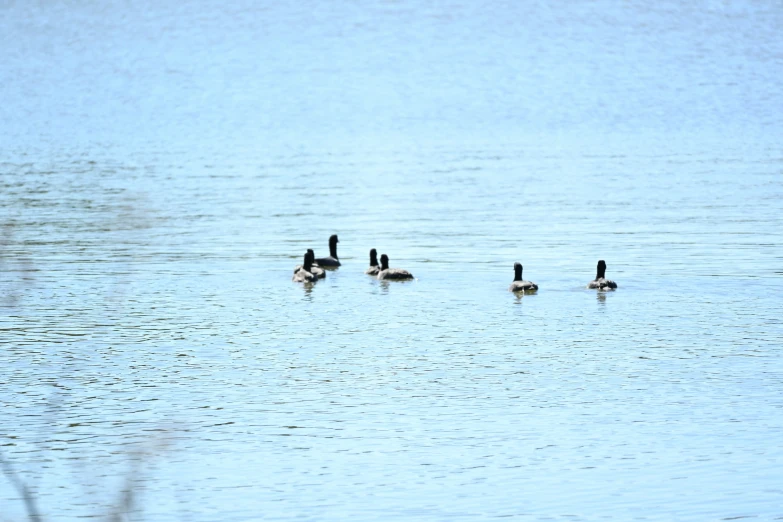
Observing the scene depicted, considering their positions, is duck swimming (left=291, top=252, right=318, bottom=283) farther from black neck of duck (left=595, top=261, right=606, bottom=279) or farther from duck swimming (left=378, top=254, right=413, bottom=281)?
black neck of duck (left=595, top=261, right=606, bottom=279)

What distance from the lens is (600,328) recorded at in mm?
28375

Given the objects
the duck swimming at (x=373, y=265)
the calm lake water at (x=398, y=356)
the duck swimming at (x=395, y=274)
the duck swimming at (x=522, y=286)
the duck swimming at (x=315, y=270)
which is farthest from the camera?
the duck swimming at (x=373, y=265)

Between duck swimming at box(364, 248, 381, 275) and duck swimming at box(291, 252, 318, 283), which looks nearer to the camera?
duck swimming at box(291, 252, 318, 283)

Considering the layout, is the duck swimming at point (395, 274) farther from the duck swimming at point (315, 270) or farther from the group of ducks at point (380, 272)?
the duck swimming at point (315, 270)

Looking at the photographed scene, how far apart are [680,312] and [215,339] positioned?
938 centimetres

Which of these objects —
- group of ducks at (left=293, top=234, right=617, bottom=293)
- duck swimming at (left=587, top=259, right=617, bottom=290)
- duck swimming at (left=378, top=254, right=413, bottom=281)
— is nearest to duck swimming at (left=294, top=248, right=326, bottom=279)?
group of ducks at (left=293, top=234, right=617, bottom=293)

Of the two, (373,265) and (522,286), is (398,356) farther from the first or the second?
(373,265)

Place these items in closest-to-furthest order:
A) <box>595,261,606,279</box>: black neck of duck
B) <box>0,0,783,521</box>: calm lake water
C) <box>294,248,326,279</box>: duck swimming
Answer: <box>0,0,783,521</box>: calm lake water → <box>595,261,606,279</box>: black neck of duck → <box>294,248,326,279</box>: duck swimming

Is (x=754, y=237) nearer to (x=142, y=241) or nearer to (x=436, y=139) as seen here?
(x=142, y=241)

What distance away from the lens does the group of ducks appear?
33.1m

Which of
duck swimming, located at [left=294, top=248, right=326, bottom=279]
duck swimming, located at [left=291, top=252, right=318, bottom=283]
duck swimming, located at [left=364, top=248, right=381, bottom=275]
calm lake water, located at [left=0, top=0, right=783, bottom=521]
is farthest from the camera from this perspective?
duck swimming, located at [left=364, top=248, right=381, bottom=275]

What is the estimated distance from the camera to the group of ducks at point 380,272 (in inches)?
1302

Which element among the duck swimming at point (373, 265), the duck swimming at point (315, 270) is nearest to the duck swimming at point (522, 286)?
the duck swimming at point (373, 265)

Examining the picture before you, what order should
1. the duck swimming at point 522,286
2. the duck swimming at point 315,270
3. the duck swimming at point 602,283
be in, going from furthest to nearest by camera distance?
the duck swimming at point 315,270, the duck swimming at point 602,283, the duck swimming at point 522,286
